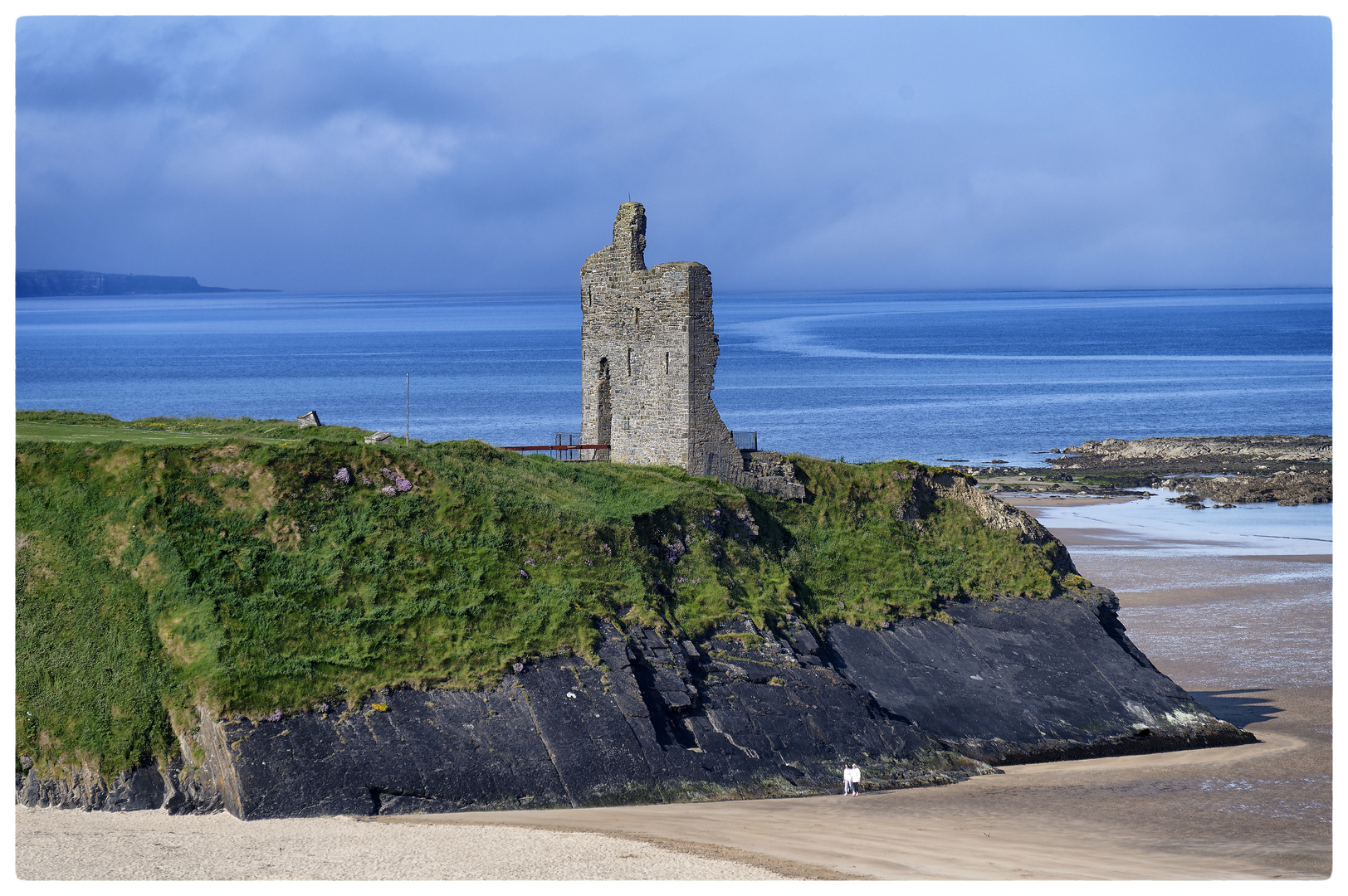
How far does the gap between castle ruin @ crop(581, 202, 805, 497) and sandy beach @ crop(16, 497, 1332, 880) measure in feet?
36.9

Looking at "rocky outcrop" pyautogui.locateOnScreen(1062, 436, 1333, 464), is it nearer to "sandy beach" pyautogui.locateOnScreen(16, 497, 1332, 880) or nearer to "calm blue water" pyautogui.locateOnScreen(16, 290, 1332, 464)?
"calm blue water" pyautogui.locateOnScreen(16, 290, 1332, 464)

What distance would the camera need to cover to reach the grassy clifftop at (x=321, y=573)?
2369 centimetres

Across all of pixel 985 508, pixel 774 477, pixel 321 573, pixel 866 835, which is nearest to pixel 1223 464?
pixel 985 508

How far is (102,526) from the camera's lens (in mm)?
25734

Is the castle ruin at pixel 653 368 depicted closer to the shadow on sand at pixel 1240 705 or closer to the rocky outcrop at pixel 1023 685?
the rocky outcrop at pixel 1023 685

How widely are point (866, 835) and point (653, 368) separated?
16.3 metres

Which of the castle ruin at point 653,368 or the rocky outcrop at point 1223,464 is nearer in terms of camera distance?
the castle ruin at point 653,368

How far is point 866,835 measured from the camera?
22.5m

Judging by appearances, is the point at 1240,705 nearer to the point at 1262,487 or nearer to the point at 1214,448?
the point at 1262,487

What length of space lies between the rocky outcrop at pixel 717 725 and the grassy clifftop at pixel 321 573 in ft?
2.00

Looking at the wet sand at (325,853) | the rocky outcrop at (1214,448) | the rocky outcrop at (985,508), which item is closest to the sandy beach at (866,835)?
the wet sand at (325,853)

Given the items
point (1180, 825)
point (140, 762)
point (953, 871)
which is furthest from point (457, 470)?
point (1180, 825)

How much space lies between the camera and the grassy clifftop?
2369cm

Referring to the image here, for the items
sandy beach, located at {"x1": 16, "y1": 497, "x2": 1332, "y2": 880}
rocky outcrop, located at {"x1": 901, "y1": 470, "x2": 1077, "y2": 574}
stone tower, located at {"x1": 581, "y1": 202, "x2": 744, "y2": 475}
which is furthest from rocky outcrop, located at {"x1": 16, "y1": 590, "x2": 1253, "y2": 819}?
stone tower, located at {"x1": 581, "y1": 202, "x2": 744, "y2": 475}
